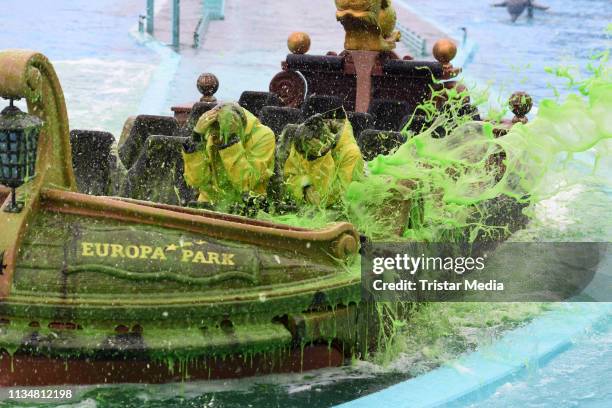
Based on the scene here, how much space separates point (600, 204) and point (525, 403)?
15.6 feet

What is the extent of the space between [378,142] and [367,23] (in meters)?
2.14

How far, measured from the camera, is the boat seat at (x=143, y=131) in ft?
23.0

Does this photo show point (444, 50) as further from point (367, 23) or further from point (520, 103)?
point (520, 103)

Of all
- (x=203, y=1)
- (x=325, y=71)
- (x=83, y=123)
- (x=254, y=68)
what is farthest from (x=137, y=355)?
(x=203, y=1)

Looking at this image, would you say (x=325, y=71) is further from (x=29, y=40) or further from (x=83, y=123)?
(x=29, y=40)

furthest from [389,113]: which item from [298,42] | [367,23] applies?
[298,42]

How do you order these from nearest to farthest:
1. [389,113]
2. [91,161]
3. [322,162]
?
[322,162] < [91,161] < [389,113]

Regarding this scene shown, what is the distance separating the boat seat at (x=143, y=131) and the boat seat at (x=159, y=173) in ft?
1.37

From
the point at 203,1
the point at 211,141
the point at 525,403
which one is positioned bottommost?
the point at 525,403

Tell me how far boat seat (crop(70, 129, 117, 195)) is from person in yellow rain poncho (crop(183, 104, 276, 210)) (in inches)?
39.0

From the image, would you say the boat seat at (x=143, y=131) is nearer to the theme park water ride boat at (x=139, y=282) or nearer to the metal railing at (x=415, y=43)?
the theme park water ride boat at (x=139, y=282)

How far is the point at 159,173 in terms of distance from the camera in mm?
6562

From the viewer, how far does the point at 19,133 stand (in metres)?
4.62

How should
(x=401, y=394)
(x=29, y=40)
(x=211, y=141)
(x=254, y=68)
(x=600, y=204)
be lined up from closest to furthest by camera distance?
(x=401, y=394), (x=211, y=141), (x=600, y=204), (x=254, y=68), (x=29, y=40)
